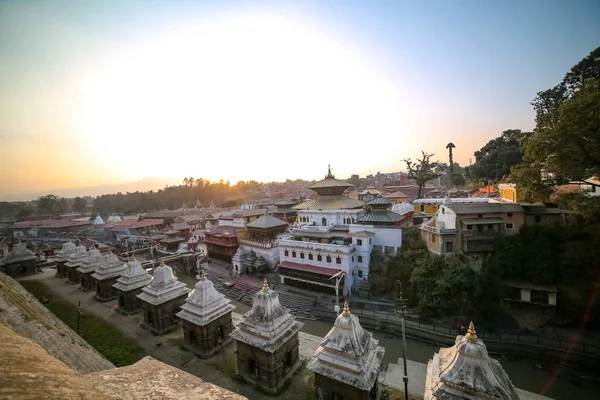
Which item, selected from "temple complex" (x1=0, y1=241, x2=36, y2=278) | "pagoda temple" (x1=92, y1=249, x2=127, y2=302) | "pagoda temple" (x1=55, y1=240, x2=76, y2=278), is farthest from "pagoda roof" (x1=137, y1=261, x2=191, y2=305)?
"temple complex" (x1=0, y1=241, x2=36, y2=278)

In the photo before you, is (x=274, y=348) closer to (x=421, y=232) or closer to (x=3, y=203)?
(x=421, y=232)

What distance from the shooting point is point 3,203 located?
9712 centimetres

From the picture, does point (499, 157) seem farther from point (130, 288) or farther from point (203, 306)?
point (130, 288)

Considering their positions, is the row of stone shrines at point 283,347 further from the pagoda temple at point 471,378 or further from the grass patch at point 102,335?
the grass patch at point 102,335

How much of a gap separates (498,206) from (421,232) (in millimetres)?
6749

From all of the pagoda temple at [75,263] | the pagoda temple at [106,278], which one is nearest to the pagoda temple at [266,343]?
the pagoda temple at [106,278]

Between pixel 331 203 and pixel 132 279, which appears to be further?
pixel 331 203

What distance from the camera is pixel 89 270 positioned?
24.8 m

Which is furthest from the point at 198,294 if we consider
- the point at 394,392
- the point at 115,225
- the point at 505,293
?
the point at 115,225

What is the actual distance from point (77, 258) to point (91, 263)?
4.10 metres

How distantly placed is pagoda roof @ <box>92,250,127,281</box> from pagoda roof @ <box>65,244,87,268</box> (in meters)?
5.05

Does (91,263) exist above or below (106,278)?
above

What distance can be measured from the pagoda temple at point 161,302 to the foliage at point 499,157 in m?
45.4

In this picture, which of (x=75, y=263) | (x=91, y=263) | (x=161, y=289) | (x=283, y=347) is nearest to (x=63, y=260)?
(x=75, y=263)
